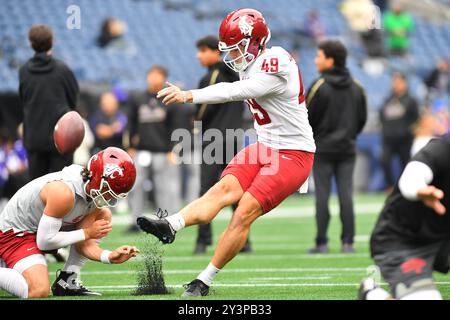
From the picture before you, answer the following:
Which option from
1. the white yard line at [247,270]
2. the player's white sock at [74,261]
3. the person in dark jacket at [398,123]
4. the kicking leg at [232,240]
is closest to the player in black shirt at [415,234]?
the kicking leg at [232,240]

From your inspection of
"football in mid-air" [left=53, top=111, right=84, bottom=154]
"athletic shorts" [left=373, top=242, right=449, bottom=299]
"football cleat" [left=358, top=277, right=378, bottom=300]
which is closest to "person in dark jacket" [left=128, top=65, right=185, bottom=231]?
"football in mid-air" [left=53, top=111, right=84, bottom=154]

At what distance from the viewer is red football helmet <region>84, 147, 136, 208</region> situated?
639 centimetres

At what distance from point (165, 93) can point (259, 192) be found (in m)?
0.94

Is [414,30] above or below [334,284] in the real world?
above

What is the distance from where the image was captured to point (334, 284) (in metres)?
7.28

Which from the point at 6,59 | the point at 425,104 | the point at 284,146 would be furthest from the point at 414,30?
the point at 284,146

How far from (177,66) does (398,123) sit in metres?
5.26

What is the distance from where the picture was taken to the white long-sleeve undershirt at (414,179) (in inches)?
199

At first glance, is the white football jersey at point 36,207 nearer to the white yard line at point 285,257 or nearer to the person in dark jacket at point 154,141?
the white yard line at point 285,257

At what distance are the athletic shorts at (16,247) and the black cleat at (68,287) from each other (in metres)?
0.24

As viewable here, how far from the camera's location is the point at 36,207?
6.64 metres

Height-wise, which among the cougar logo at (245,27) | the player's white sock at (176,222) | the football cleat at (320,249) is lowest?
the football cleat at (320,249)

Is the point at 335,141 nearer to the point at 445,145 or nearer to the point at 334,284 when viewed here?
the point at 334,284

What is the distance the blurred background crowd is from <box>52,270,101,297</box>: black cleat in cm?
370
